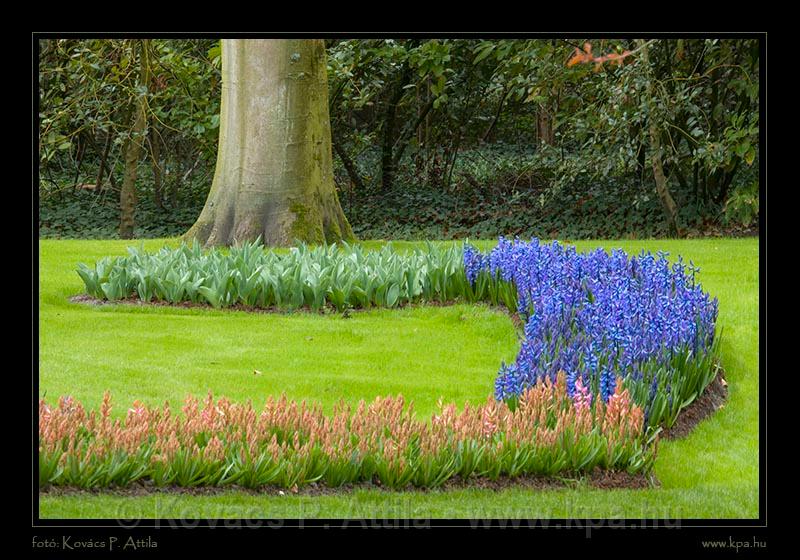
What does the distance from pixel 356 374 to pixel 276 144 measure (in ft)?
14.3

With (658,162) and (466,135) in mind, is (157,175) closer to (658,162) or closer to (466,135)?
(466,135)

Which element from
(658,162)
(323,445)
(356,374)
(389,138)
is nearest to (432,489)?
(323,445)

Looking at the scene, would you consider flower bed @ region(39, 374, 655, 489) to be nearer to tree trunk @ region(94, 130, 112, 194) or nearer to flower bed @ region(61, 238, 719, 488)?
flower bed @ region(61, 238, 719, 488)

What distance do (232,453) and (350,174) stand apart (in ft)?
41.7

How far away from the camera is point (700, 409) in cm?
487

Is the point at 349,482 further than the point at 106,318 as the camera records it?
No

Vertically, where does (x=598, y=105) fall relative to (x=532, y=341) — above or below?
above

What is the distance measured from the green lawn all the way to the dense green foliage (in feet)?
15.1

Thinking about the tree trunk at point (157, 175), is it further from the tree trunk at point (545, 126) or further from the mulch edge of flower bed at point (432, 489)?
the mulch edge of flower bed at point (432, 489)

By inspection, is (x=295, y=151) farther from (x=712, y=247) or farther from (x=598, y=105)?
(x=598, y=105)

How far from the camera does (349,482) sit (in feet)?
12.1

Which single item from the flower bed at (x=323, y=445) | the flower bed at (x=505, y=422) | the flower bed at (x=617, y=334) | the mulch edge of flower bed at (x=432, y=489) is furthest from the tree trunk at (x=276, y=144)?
the mulch edge of flower bed at (x=432, y=489)

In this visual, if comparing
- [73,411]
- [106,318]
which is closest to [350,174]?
[106,318]

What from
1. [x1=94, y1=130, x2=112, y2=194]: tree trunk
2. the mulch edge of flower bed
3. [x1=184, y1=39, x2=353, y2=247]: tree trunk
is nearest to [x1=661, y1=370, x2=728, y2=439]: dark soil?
the mulch edge of flower bed
